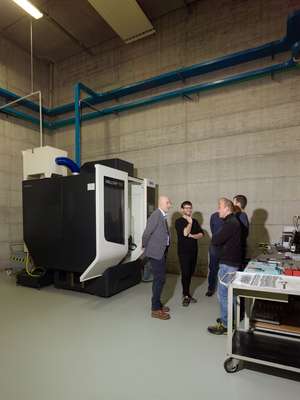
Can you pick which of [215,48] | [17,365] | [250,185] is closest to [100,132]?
[215,48]

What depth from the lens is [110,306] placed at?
3.17m

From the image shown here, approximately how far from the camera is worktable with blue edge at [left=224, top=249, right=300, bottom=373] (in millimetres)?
1681

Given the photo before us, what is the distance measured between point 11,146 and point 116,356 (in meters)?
4.97

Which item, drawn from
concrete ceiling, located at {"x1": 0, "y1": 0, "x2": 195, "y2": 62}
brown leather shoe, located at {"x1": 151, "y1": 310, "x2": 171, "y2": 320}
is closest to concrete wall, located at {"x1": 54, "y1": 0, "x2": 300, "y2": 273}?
concrete ceiling, located at {"x1": 0, "y1": 0, "x2": 195, "y2": 62}

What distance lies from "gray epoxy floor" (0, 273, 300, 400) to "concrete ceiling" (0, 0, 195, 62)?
520 cm

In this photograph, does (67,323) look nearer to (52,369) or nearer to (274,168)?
(52,369)

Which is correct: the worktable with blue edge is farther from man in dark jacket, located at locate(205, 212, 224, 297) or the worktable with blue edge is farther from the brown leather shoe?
man in dark jacket, located at locate(205, 212, 224, 297)

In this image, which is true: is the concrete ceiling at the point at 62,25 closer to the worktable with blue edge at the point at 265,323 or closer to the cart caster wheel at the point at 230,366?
the worktable with blue edge at the point at 265,323

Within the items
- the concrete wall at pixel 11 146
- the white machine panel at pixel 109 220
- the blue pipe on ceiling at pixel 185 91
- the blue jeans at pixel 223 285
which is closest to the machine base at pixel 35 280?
the white machine panel at pixel 109 220

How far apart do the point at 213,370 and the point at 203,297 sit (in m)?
1.58

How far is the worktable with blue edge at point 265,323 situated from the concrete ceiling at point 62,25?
5117 mm

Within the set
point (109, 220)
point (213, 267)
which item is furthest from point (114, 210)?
point (213, 267)

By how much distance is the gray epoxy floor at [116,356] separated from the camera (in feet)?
5.55

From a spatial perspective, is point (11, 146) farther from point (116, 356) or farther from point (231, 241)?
point (231, 241)
